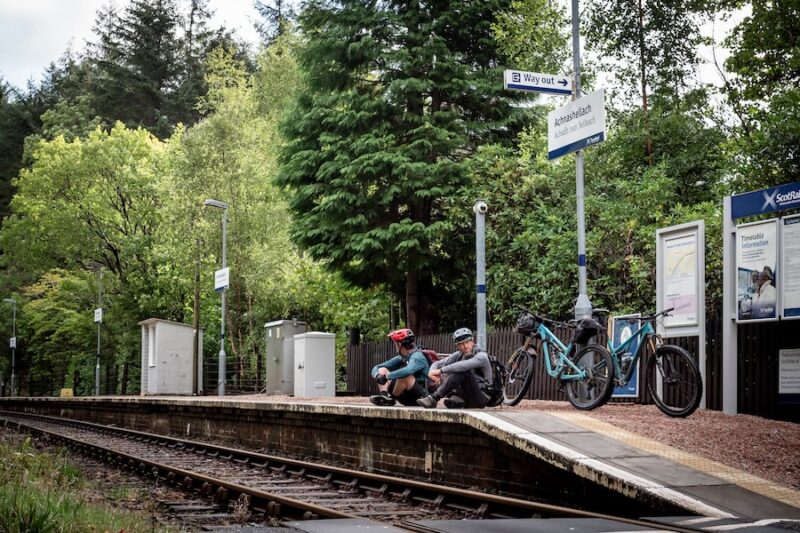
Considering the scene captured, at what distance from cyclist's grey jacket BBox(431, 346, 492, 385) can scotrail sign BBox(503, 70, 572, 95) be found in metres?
4.16

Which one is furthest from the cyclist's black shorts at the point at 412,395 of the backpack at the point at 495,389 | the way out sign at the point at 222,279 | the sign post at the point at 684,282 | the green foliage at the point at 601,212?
the way out sign at the point at 222,279

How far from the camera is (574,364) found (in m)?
13.0

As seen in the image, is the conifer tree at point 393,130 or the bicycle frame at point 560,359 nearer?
the bicycle frame at point 560,359

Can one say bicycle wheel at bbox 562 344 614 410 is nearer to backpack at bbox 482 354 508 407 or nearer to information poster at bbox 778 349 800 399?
backpack at bbox 482 354 508 407

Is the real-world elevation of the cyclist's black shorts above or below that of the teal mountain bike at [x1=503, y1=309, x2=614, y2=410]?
below

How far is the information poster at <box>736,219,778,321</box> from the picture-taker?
39.2ft

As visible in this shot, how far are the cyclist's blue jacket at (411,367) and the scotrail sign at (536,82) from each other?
4224 mm

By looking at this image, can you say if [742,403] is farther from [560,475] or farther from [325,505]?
[325,505]

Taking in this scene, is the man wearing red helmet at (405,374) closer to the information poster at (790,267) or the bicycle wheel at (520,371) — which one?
the bicycle wheel at (520,371)

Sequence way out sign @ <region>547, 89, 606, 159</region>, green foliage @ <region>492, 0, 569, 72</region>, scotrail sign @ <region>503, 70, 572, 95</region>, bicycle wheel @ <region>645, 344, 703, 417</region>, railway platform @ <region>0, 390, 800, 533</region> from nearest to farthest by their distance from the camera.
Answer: railway platform @ <region>0, 390, 800, 533</region>
bicycle wheel @ <region>645, 344, 703, 417</region>
way out sign @ <region>547, 89, 606, 159</region>
scotrail sign @ <region>503, 70, 572, 95</region>
green foliage @ <region>492, 0, 569, 72</region>

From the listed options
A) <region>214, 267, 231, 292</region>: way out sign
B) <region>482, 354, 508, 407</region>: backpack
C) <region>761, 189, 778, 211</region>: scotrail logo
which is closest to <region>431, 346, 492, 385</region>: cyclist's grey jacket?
<region>482, 354, 508, 407</region>: backpack

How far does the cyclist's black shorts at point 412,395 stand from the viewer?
14.3 m

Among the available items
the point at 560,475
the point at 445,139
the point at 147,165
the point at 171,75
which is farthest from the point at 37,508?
the point at 171,75

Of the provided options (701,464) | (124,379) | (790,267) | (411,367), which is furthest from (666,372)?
(124,379)
